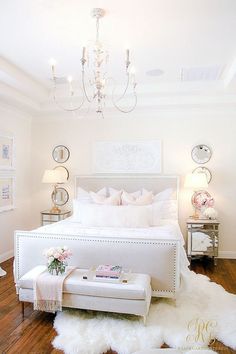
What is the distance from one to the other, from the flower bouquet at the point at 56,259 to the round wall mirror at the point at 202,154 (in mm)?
2832

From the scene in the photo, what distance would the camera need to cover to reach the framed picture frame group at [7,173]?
14.8 ft

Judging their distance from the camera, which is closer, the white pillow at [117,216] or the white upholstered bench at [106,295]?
the white upholstered bench at [106,295]

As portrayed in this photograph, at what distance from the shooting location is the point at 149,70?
3732mm

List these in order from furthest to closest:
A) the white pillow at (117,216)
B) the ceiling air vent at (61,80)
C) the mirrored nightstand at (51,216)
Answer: the mirrored nightstand at (51,216), the ceiling air vent at (61,80), the white pillow at (117,216)

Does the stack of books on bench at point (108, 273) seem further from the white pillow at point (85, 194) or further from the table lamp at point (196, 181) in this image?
the table lamp at point (196, 181)

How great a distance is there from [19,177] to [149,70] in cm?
286

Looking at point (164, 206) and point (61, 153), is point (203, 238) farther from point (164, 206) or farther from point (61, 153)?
point (61, 153)

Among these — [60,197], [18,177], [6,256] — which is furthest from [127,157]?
[6,256]

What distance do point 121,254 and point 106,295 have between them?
0.46 m

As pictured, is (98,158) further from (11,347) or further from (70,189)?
(11,347)

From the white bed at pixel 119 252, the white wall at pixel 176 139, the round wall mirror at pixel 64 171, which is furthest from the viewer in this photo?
the round wall mirror at pixel 64 171

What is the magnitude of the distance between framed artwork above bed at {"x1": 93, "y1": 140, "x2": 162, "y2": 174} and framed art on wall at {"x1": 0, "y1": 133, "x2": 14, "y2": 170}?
1.39m

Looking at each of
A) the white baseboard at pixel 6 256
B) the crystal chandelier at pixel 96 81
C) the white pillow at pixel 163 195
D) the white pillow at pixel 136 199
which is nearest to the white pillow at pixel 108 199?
the white pillow at pixel 136 199

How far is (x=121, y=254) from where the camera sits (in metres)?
2.89
